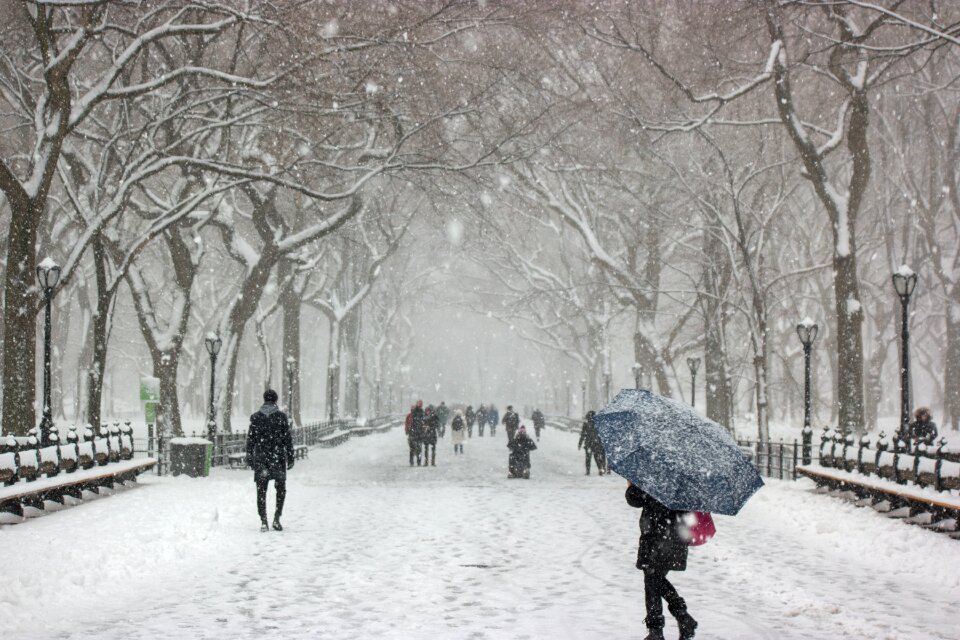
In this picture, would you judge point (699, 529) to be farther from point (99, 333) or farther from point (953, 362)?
point (953, 362)

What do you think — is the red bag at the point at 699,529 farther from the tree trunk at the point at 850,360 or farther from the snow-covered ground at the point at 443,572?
the tree trunk at the point at 850,360

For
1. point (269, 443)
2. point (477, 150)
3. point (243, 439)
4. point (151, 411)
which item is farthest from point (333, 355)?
point (269, 443)

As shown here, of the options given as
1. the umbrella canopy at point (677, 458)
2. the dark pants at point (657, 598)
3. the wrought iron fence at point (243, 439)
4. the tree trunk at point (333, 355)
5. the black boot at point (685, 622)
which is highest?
the tree trunk at point (333, 355)

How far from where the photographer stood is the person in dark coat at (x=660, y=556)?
21.0 feet

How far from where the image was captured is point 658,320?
66.9 m

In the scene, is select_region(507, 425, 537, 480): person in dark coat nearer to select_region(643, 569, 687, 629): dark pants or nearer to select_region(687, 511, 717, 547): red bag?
select_region(643, 569, 687, 629): dark pants

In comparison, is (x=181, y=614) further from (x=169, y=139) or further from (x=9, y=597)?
(x=169, y=139)

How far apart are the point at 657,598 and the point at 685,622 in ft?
0.77

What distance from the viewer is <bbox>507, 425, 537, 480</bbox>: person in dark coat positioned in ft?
71.6

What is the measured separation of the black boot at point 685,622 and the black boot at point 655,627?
119 millimetres

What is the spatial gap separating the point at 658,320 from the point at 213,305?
3155cm

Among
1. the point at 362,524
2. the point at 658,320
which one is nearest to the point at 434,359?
the point at 658,320

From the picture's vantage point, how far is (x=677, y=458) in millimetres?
5977

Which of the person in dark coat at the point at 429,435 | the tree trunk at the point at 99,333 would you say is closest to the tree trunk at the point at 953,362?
the person in dark coat at the point at 429,435
